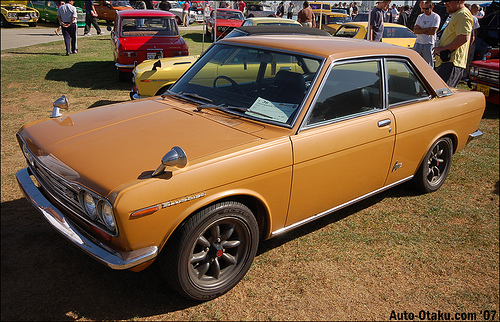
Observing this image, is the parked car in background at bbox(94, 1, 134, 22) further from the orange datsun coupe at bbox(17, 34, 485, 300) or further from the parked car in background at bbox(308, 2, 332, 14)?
the orange datsun coupe at bbox(17, 34, 485, 300)

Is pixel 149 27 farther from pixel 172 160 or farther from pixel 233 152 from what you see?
pixel 172 160

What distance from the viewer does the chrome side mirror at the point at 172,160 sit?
8.11 ft

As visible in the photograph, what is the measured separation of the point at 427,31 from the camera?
7992 mm

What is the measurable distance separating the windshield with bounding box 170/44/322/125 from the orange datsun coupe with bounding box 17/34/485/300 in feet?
0.04

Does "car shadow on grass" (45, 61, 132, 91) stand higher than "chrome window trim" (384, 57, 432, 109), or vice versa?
"chrome window trim" (384, 57, 432, 109)

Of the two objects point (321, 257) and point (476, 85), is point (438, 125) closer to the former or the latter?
point (321, 257)

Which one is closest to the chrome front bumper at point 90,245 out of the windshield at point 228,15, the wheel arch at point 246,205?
the wheel arch at point 246,205

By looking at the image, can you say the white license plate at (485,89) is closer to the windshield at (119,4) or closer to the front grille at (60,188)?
the front grille at (60,188)

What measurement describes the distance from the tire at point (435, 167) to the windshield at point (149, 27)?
7.69m

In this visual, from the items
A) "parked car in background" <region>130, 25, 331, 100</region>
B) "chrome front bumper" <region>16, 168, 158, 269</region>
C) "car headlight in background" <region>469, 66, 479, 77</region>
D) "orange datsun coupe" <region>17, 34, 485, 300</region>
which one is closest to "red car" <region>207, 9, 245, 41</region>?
"car headlight in background" <region>469, 66, 479, 77</region>

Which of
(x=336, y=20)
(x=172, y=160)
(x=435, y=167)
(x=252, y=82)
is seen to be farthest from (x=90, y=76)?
(x=336, y=20)

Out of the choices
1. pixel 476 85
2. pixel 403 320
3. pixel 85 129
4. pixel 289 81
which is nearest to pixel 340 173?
pixel 289 81

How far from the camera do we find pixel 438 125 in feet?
14.0

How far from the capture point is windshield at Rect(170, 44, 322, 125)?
11.0ft
